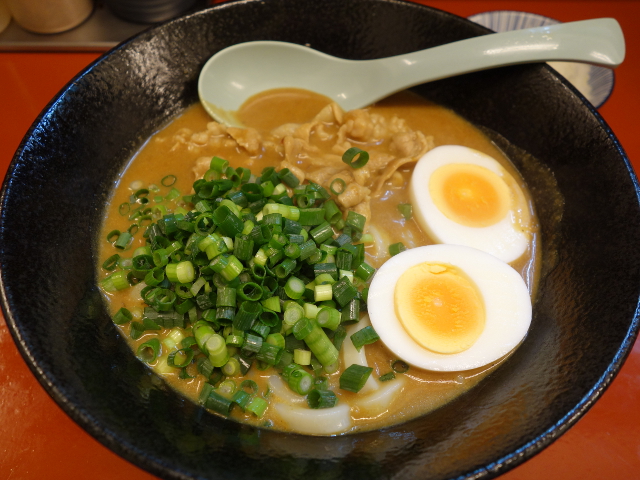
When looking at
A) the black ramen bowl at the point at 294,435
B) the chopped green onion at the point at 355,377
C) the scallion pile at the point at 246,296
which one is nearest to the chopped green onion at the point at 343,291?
the scallion pile at the point at 246,296

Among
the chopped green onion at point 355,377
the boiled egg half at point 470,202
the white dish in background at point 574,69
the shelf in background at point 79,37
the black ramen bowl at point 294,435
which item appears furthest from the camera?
the shelf in background at point 79,37

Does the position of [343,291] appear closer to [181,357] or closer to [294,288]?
[294,288]

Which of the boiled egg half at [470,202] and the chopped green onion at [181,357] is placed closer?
the chopped green onion at [181,357]

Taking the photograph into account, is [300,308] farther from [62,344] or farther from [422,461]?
[62,344]

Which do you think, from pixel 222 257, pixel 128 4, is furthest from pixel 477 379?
pixel 128 4

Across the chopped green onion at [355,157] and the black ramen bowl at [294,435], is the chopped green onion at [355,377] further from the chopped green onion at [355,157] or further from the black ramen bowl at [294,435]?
the chopped green onion at [355,157]

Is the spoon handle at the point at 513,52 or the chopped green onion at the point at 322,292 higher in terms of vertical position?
the spoon handle at the point at 513,52

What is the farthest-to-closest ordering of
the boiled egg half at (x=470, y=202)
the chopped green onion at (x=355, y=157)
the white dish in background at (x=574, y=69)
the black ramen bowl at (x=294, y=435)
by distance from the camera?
the white dish in background at (x=574, y=69) < the chopped green onion at (x=355, y=157) < the boiled egg half at (x=470, y=202) < the black ramen bowl at (x=294, y=435)
